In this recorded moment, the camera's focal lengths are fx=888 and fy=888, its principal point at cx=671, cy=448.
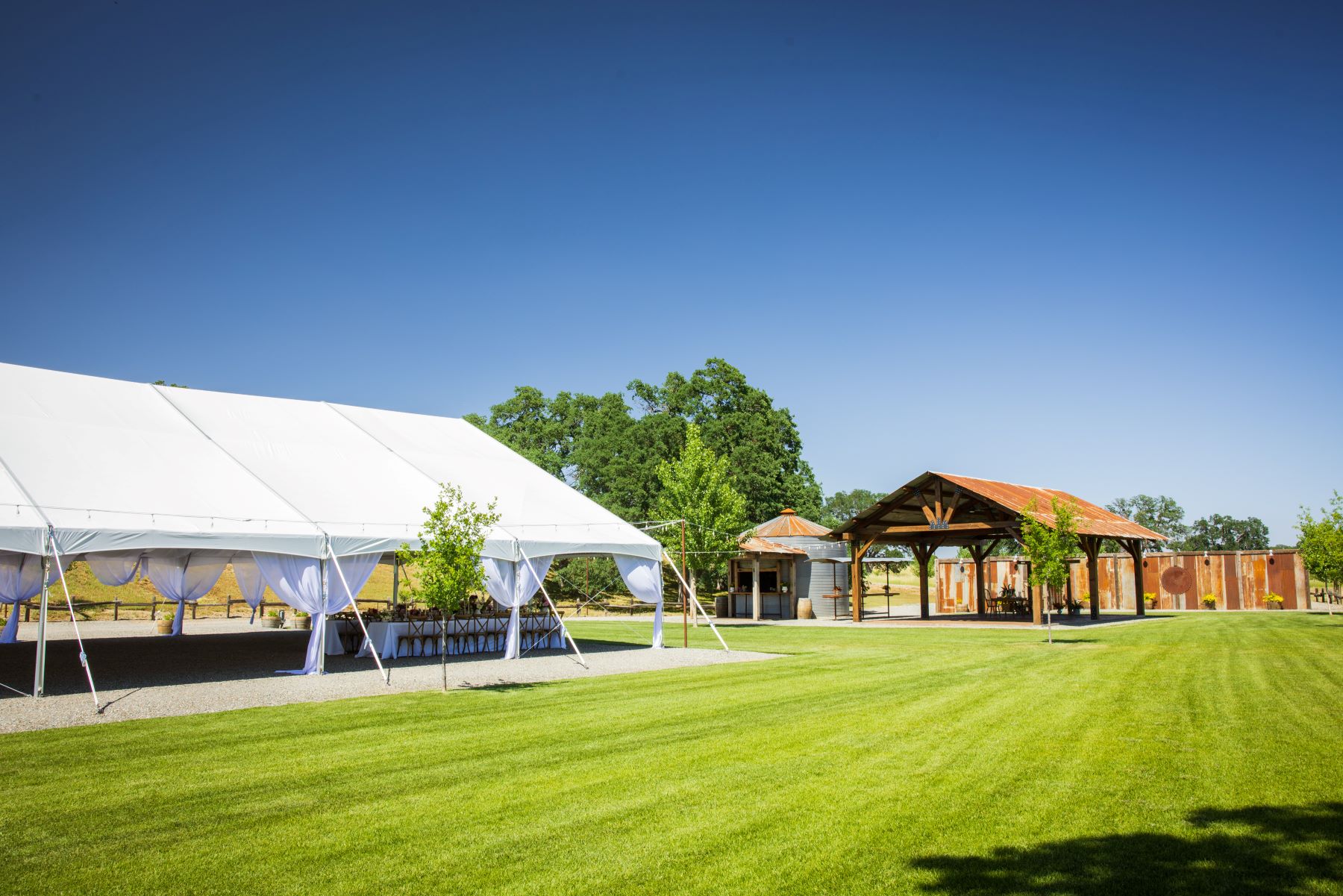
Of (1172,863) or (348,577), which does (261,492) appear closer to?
(348,577)

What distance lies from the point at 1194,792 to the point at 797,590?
88.5 feet

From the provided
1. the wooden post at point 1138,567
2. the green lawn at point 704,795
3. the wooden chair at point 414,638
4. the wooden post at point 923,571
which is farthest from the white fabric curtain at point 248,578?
the wooden post at point 1138,567

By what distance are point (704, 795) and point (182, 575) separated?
1939cm

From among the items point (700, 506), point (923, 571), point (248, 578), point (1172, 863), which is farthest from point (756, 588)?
point (1172, 863)

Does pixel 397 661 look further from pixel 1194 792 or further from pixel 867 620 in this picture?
pixel 867 620

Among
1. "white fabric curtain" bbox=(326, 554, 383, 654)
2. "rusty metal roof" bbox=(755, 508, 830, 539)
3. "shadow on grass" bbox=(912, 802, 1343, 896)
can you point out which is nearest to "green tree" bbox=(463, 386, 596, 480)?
"rusty metal roof" bbox=(755, 508, 830, 539)

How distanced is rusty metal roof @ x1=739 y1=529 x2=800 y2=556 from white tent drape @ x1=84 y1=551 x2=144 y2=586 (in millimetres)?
17618

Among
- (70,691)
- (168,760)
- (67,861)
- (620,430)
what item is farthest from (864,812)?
(620,430)

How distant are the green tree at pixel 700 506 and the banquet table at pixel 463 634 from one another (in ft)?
28.2

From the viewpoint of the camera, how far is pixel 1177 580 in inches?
1428

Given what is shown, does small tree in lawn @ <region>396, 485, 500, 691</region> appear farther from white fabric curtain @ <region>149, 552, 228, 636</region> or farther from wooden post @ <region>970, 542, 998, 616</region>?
wooden post @ <region>970, 542, 998, 616</region>

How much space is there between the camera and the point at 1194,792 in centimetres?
600

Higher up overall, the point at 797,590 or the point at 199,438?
the point at 199,438

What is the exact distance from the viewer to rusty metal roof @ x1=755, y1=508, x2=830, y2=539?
33125 millimetres
